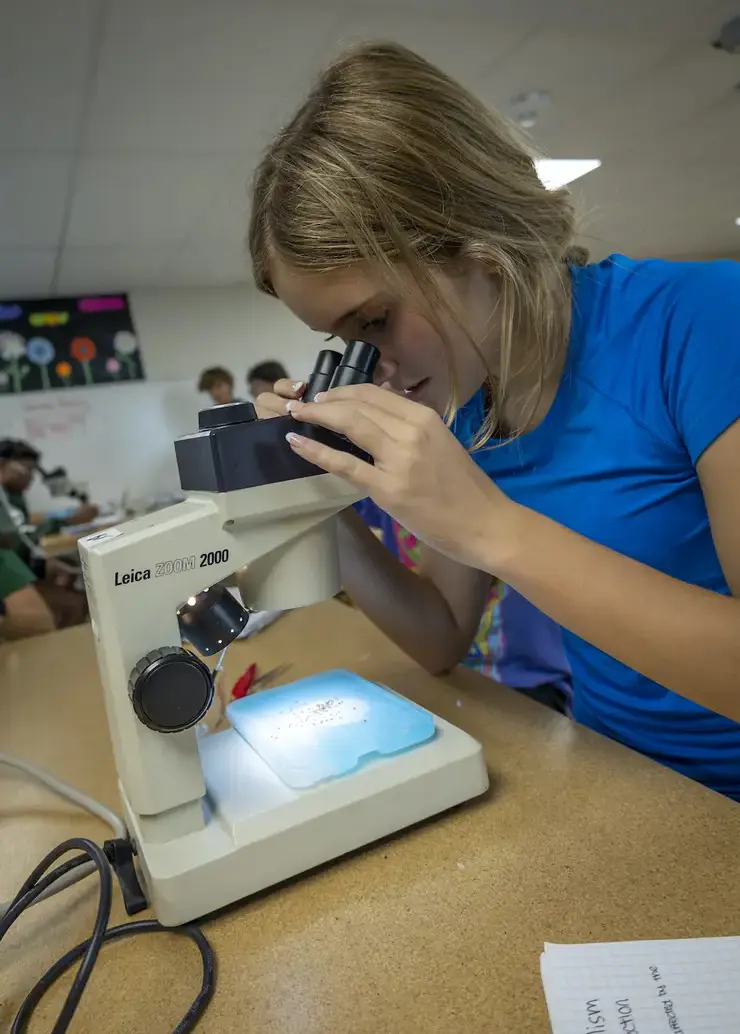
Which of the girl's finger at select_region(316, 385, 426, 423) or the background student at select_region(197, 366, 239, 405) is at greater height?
the background student at select_region(197, 366, 239, 405)

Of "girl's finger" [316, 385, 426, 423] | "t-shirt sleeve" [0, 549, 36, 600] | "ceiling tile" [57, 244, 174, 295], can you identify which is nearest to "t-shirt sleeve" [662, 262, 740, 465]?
"girl's finger" [316, 385, 426, 423]

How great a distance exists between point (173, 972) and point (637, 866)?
38 centimetres

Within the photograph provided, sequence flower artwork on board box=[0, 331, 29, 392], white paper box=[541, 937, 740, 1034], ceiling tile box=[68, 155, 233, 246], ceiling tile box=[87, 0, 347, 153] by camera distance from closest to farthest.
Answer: white paper box=[541, 937, 740, 1034]
ceiling tile box=[87, 0, 347, 153]
ceiling tile box=[68, 155, 233, 246]
flower artwork on board box=[0, 331, 29, 392]

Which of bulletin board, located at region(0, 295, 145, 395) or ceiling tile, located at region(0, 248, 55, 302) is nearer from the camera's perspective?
ceiling tile, located at region(0, 248, 55, 302)

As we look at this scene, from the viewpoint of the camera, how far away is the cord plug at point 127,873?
60 cm

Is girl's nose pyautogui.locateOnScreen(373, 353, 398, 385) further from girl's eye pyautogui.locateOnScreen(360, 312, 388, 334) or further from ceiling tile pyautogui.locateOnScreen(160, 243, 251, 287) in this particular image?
ceiling tile pyautogui.locateOnScreen(160, 243, 251, 287)

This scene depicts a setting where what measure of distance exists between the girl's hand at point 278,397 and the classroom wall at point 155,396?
356 centimetres

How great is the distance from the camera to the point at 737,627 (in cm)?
54

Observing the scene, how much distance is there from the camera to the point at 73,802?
776mm

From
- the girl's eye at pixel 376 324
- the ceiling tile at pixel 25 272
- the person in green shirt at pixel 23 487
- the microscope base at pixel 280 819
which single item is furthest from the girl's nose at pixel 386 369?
the ceiling tile at pixel 25 272

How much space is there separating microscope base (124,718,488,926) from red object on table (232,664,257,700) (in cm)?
30

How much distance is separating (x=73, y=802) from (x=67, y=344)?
164 inches

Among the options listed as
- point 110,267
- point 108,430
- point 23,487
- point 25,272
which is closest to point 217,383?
point 108,430

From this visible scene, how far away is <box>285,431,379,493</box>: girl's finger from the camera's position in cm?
56
